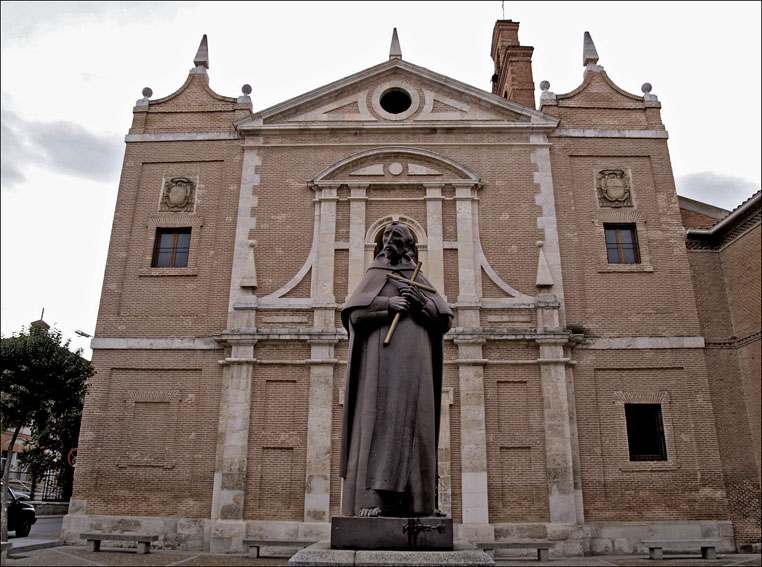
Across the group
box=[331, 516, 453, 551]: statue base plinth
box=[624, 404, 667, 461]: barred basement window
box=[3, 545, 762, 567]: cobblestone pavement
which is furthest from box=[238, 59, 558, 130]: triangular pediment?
box=[331, 516, 453, 551]: statue base plinth

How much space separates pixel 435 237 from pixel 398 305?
11697 mm

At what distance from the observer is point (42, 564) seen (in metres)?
10.6

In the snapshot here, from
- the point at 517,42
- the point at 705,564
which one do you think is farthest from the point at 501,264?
the point at 517,42

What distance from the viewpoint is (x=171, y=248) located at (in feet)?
56.0

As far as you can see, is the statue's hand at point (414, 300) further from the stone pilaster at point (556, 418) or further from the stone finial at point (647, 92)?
the stone finial at point (647, 92)

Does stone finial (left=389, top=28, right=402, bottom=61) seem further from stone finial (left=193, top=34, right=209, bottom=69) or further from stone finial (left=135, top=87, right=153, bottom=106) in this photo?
stone finial (left=135, top=87, right=153, bottom=106)

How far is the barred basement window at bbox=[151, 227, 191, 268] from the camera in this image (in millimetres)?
16922

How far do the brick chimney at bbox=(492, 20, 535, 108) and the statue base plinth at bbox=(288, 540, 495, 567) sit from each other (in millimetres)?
18344

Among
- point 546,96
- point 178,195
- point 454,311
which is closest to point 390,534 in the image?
point 454,311

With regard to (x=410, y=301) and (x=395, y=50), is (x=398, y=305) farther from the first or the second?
(x=395, y=50)

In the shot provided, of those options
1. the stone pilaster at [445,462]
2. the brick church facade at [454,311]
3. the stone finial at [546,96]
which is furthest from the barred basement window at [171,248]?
the stone finial at [546,96]

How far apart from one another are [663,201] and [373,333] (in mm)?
14553

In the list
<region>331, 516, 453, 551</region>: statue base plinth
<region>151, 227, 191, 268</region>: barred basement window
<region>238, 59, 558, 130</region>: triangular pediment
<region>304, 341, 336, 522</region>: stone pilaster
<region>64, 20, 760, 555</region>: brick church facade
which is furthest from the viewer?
<region>238, 59, 558, 130</region>: triangular pediment

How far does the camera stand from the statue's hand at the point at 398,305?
4930 millimetres
